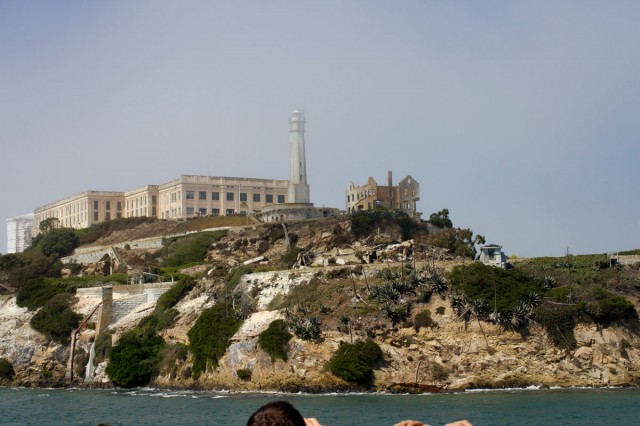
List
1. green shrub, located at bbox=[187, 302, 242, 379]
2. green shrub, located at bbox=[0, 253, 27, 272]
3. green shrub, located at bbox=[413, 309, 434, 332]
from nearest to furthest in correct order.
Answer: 1. green shrub, located at bbox=[413, 309, 434, 332]
2. green shrub, located at bbox=[187, 302, 242, 379]
3. green shrub, located at bbox=[0, 253, 27, 272]

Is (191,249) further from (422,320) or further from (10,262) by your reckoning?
(422,320)

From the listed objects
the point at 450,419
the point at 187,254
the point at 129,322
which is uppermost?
the point at 187,254

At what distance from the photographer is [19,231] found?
16350cm

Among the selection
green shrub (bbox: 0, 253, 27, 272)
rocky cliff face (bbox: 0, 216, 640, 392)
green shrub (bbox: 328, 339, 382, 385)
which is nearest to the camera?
green shrub (bbox: 328, 339, 382, 385)

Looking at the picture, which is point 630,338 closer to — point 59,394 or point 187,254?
point 59,394

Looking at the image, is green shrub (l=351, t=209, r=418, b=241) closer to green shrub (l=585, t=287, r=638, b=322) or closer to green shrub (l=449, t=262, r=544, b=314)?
green shrub (l=449, t=262, r=544, b=314)

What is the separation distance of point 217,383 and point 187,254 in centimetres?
3765

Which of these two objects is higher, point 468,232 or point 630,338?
point 468,232

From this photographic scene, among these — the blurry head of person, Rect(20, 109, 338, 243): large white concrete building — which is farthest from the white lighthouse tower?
the blurry head of person

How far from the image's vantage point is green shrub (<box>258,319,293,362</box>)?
6525 cm

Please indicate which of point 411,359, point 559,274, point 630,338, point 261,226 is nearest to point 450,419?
point 411,359

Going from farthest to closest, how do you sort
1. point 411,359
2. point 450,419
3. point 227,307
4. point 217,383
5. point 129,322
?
point 129,322
point 227,307
point 217,383
point 411,359
point 450,419

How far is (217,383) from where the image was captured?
67.4 metres

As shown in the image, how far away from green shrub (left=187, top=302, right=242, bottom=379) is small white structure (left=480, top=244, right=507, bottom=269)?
18688mm
